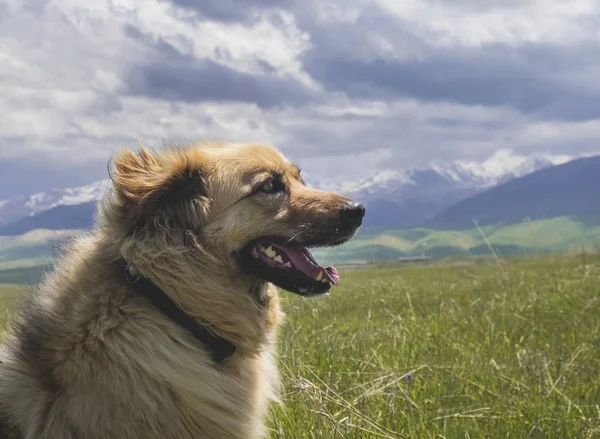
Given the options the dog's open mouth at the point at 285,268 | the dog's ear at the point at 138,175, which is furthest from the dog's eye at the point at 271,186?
the dog's ear at the point at 138,175

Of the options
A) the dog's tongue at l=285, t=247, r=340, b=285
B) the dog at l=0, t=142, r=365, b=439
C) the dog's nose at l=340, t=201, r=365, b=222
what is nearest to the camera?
the dog at l=0, t=142, r=365, b=439

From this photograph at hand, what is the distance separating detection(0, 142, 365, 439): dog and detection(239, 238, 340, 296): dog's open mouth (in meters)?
0.01

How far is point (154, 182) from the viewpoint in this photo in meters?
4.21

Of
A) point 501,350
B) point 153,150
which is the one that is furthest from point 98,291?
point 501,350

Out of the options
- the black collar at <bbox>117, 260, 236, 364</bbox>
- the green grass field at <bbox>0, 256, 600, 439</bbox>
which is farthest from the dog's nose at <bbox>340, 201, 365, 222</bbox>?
the black collar at <bbox>117, 260, 236, 364</bbox>

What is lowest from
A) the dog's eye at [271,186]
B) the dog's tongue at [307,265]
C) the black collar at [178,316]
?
the black collar at [178,316]

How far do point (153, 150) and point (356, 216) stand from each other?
167 centimetres

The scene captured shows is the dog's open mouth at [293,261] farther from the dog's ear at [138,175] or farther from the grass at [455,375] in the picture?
the dog's ear at [138,175]

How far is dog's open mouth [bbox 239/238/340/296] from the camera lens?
449 cm

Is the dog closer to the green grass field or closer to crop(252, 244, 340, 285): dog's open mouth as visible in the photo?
crop(252, 244, 340, 285): dog's open mouth

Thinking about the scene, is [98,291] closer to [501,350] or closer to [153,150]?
[153,150]

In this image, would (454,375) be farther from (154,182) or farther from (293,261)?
(154,182)

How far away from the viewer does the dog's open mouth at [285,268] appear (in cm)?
449

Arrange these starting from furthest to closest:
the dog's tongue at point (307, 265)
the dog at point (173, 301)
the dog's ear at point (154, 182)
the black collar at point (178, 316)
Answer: the dog's tongue at point (307, 265), the dog's ear at point (154, 182), the black collar at point (178, 316), the dog at point (173, 301)
